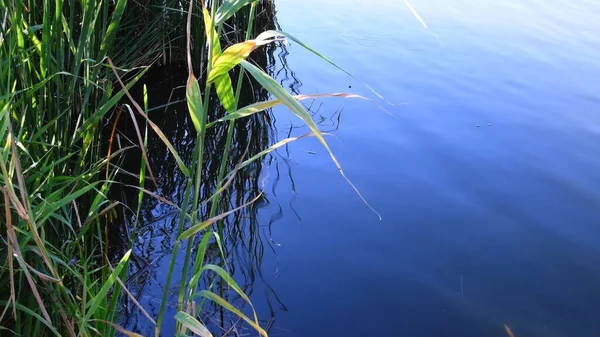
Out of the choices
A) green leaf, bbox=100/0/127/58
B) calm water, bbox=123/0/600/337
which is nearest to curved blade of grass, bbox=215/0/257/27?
green leaf, bbox=100/0/127/58

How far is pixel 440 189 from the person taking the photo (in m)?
→ 2.74

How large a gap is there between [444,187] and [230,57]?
6.38ft

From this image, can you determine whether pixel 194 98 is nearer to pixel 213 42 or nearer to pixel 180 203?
pixel 213 42

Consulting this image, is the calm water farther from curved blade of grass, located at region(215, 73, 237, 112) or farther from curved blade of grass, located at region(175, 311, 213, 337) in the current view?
curved blade of grass, located at region(215, 73, 237, 112)

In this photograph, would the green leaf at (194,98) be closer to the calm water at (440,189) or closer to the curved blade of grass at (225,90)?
the curved blade of grass at (225,90)

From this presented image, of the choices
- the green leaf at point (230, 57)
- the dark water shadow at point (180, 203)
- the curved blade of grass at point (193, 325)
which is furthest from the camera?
the dark water shadow at point (180, 203)

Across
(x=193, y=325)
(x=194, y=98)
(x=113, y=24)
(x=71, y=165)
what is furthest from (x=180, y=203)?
(x=194, y=98)

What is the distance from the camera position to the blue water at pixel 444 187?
7.00ft

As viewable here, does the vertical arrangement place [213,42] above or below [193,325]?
above

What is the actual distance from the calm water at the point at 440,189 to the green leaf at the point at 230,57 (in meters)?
1.18

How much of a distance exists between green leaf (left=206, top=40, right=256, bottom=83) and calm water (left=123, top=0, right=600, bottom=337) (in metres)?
1.18

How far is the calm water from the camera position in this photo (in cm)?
213

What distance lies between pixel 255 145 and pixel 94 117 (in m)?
1.68

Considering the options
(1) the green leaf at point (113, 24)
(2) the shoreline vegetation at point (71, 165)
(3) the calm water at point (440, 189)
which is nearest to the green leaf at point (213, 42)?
(2) the shoreline vegetation at point (71, 165)
